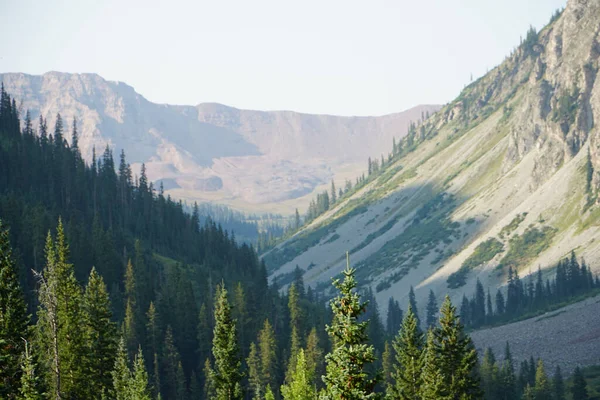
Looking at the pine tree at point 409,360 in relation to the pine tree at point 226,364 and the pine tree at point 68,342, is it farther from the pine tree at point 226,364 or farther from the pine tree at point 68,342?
the pine tree at point 68,342

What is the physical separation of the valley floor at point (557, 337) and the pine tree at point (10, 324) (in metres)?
129

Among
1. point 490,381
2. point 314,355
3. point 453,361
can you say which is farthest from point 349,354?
point 490,381

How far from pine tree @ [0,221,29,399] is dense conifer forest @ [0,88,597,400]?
10 centimetres

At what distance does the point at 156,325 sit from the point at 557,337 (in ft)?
355

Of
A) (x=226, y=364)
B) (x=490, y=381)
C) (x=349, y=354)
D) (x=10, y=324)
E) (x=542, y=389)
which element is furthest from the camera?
(x=490, y=381)

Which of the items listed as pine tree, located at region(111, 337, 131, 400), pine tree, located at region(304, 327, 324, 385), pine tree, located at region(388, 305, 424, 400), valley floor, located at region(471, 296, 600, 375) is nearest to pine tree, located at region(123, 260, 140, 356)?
pine tree, located at region(304, 327, 324, 385)

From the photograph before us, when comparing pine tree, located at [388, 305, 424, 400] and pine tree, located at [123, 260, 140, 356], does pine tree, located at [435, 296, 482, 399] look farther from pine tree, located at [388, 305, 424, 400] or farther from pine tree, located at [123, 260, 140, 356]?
pine tree, located at [123, 260, 140, 356]

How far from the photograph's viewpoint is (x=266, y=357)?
4286 inches

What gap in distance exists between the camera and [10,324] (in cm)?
4603

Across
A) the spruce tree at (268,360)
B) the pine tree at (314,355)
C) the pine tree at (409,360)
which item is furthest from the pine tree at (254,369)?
the pine tree at (409,360)

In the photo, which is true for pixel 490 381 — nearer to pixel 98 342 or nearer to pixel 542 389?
pixel 542 389

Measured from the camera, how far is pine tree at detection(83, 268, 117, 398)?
2226 inches

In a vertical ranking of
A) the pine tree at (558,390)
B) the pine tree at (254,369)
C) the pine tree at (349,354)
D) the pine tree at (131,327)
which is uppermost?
the pine tree at (349,354)

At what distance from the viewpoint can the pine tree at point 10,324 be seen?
4434 cm
